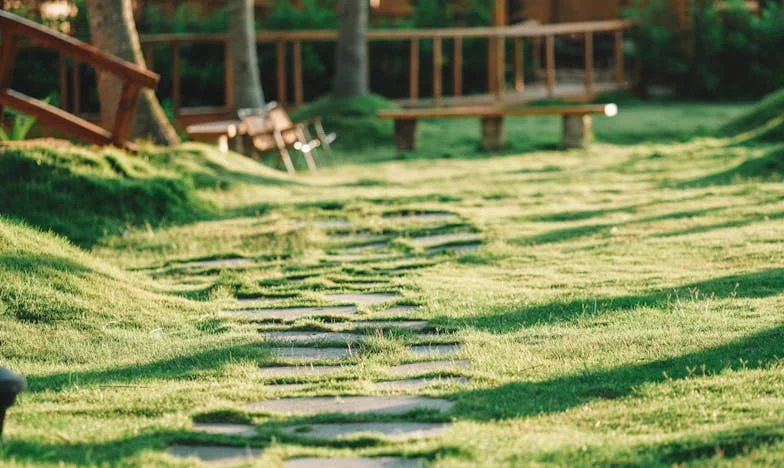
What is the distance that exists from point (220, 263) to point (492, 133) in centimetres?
860

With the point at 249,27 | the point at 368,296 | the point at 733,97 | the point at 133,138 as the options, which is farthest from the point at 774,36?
the point at 368,296

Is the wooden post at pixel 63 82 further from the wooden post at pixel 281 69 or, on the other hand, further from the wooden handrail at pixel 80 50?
the wooden handrail at pixel 80 50

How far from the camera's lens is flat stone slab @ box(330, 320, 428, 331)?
6812 millimetres

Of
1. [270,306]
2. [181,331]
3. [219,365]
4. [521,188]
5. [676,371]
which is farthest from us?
[521,188]

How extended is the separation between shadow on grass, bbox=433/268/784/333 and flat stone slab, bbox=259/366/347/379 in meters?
0.96

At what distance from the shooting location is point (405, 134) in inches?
696

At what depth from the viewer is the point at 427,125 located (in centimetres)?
1998

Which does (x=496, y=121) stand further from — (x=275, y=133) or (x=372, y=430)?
(x=372, y=430)

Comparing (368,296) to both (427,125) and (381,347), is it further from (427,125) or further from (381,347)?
(427,125)

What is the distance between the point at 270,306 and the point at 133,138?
6.21 metres

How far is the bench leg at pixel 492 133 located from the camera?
17.3m

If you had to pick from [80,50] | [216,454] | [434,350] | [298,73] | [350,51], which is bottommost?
[434,350]

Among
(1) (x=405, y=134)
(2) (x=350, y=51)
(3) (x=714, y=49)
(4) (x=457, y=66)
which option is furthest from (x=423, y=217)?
(3) (x=714, y=49)

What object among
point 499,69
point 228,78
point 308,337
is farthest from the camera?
point 499,69
